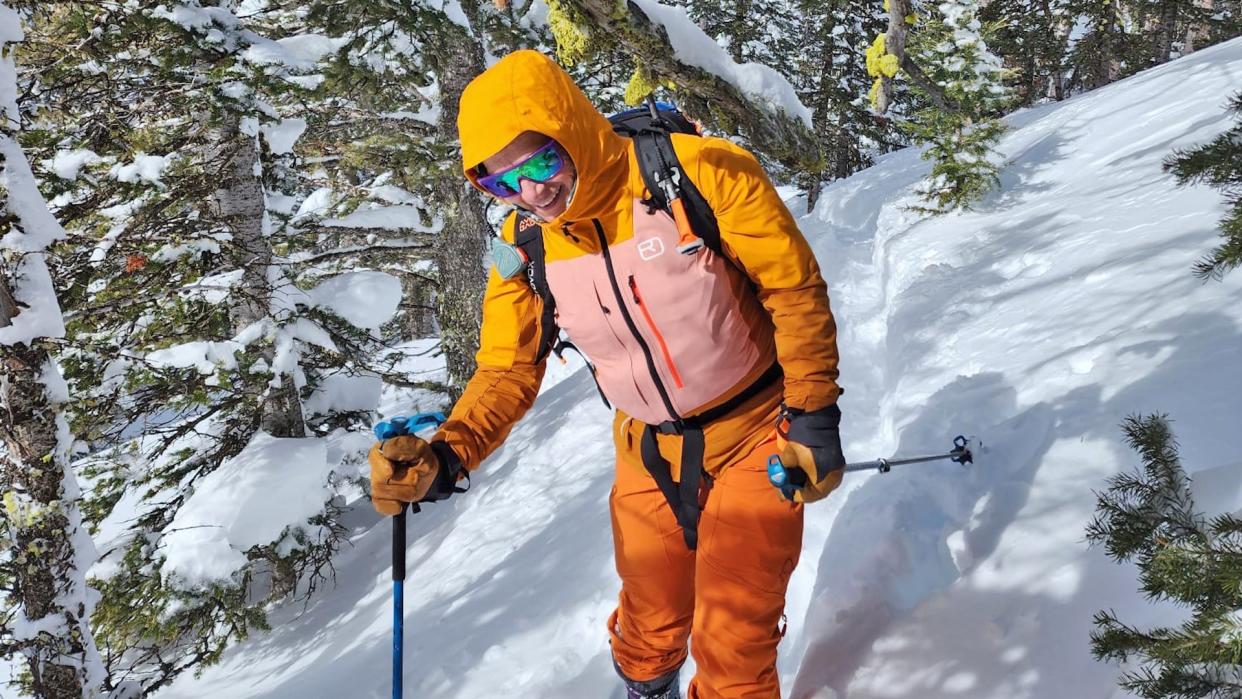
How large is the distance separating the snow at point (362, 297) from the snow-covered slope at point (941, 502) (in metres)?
2.50

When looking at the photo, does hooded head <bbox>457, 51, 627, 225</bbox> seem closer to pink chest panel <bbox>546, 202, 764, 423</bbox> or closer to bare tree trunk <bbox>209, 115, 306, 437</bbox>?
pink chest panel <bbox>546, 202, 764, 423</bbox>

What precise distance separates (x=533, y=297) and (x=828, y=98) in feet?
70.0

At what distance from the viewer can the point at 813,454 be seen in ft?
7.41

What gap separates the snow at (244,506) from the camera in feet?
20.7

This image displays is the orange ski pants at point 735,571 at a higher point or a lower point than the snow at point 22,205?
lower

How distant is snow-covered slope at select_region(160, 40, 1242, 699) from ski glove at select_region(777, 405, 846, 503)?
Answer: 106 cm

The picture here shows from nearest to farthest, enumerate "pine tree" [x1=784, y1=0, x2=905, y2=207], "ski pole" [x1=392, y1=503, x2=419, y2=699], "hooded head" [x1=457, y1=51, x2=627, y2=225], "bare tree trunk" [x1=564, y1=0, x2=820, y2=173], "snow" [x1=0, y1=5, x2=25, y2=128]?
"hooded head" [x1=457, y1=51, x2=627, y2=225]
"ski pole" [x1=392, y1=503, x2=419, y2=699]
"snow" [x1=0, y1=5, x2=25, y2=128]
"bare tree trunk" [x1=564, y1=0, x2=820, y2=173]
"pine tree" [x1=784, y1=0, x2=905, y2=207]

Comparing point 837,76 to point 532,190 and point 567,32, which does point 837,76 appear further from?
point 532,190

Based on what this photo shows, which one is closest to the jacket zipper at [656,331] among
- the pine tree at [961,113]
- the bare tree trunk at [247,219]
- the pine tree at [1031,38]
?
the bare tree trunk at [247,219]

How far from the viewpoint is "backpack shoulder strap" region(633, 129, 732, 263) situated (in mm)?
2342

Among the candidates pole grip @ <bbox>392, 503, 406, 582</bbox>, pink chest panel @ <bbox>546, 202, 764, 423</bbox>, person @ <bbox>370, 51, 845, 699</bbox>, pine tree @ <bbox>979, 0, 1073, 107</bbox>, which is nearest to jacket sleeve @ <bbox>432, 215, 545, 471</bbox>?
person @ <bbox>370, 51, 845, 699</bbox>

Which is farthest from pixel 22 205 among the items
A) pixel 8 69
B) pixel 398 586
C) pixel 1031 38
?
pixel 1031 38

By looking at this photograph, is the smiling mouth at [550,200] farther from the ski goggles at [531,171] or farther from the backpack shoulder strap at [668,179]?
the backpack shoulder strap at [668,179]

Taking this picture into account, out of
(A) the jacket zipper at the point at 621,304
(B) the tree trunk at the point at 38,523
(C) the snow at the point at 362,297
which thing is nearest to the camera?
(A) the jacket zipper at the point at 621,304
